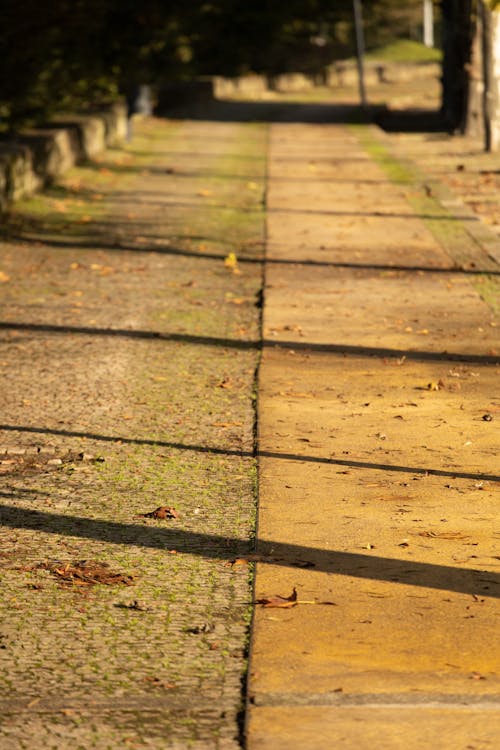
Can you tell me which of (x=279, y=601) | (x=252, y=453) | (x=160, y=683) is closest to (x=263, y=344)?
(x=252, y=453)

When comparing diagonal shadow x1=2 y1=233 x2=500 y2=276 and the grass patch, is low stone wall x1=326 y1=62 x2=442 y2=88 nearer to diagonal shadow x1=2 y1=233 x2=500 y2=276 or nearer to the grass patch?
the grass patch

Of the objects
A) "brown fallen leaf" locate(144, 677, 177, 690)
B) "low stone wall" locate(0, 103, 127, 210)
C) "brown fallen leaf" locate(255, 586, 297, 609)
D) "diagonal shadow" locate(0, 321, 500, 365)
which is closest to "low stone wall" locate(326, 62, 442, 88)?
"low stone wall" locate(0, 103, 127, 210)

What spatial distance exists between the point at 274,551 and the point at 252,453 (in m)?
1.40

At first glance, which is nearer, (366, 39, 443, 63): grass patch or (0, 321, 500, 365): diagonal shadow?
(0, 321, 500, 365): diagonal shadow

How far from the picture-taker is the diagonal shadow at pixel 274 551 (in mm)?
4945

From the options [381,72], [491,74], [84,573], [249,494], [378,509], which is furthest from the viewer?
[381,72]

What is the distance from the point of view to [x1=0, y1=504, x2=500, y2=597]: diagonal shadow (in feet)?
16.2

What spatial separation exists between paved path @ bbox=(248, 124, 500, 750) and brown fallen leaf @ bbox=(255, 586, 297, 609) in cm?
3

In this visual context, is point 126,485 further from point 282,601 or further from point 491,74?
point 491,74

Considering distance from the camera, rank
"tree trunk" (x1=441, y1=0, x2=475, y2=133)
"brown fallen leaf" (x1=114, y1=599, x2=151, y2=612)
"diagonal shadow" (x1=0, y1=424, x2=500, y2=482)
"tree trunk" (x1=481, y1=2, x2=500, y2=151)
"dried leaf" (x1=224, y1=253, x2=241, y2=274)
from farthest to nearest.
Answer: "tree trunk" (x1=441, y1=0, x2=475, y2=133), "tree trunk" (x1=481, y1=2, x2=500, y2=151), "dried leaf" (x1=224, y1=253, x2=241, y2=274), "diagonal shadow" (x1=0, y1=424, x2=500, y2=482), "brown fallen leaf" (x1=114, y1=599, x2=151, y2=612)

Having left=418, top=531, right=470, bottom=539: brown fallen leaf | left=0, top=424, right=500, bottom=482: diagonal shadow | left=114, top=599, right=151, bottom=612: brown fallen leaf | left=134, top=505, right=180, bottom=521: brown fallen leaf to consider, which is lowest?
left=0, top=424, right=500, bottom=482: diagonal shadow

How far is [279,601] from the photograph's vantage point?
4.76 m

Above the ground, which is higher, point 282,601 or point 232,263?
point 282,601

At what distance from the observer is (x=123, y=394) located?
7.77m
